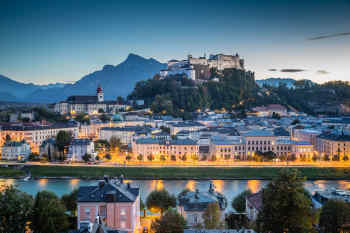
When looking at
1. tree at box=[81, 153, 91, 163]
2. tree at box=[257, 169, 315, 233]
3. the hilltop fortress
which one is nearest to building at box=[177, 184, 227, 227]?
tree at box=[257, 169, 315, 233]

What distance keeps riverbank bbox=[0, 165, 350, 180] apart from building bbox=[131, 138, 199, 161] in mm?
2935

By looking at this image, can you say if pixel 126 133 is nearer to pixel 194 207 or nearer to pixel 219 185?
pixel 219 185

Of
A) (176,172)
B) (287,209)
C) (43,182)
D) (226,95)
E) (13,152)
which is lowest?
(43,182)

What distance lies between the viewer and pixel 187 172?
70.3 feet

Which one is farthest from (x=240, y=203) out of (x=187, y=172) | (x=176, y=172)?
(x=176, y=172)

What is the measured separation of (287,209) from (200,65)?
4748cm

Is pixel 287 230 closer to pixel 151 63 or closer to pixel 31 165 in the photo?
pixel 31 165

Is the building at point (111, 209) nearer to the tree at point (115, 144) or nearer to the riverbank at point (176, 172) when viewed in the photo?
the riverbank at point (176, 172)

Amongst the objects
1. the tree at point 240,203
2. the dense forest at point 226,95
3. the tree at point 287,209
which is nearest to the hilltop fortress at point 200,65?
the dense forest at point 226,95

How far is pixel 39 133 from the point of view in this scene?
3111 centimetres

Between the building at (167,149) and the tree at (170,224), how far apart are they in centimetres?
1540

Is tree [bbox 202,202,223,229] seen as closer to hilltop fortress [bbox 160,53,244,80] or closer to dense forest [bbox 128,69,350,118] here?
dense forest [bbox 128,69,350,118]

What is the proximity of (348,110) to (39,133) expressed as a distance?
45001 mm

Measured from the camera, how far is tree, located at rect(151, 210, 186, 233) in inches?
354
